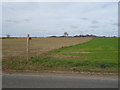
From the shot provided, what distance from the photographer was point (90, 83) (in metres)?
5.84

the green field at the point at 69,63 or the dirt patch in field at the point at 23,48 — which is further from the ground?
the dirt patch in field at the point at 23,48

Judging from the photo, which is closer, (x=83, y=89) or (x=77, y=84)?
(x=83, y=89)

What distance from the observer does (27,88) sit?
17.1 ft

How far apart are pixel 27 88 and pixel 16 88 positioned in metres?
0.37

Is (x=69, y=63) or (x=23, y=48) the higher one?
(x=23, y=48)

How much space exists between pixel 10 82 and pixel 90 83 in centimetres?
304

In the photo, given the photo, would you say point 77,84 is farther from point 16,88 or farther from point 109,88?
point 16,88

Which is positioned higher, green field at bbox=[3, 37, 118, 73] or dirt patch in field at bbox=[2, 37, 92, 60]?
dirt patch in field at bbox=[2, 37, 92, 60]

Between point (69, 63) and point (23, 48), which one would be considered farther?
point (23, 48)

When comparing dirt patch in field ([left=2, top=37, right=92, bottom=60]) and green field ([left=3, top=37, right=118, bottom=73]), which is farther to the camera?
dirt patch in field ([left=2, top=37, right=92, bottom=60])

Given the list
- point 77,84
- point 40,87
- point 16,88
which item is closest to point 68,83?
point 77,84

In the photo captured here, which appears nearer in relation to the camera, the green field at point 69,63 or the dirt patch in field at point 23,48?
the green field at point 69,63

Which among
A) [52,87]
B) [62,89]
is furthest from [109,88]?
[52,87]

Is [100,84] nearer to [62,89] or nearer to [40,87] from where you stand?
[62,89]
